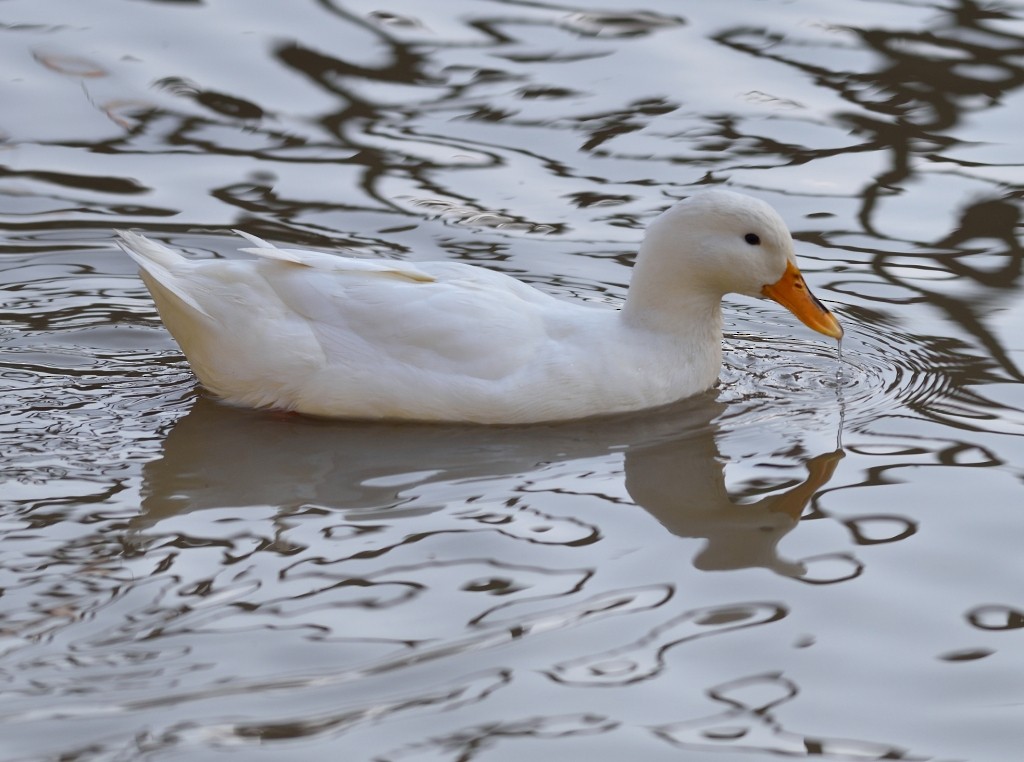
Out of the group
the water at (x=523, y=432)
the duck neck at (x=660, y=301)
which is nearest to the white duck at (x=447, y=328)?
the duck neck at (x=660, y=301)

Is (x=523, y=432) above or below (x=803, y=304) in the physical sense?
below

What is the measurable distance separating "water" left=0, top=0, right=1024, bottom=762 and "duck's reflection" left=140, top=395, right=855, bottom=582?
20 millimetres

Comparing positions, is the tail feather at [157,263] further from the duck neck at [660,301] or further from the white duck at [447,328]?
the duck neck at [660,301]

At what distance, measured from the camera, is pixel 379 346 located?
6.18m

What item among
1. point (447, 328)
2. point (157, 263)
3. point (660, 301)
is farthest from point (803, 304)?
point (157, 263)

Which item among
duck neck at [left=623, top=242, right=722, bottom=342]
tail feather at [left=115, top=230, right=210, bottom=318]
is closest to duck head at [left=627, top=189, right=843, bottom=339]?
duck neck at [left=623, top=242, right=722, bottom=342]

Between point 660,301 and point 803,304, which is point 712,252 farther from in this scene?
point 803,304

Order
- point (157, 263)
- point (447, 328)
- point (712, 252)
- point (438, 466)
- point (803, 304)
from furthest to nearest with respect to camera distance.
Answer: point (803, 304), point (712, 252), point (157, 263), point (447, 328), point (438, 466)

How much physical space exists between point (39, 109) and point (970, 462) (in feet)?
19.0

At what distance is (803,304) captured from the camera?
261 inches

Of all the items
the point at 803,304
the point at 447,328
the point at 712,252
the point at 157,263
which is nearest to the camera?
the point at 447,328

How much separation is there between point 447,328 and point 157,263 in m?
1.17

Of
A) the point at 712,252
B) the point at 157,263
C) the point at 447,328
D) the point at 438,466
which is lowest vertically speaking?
the point at 438,466

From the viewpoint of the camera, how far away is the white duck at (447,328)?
6.15 meters
